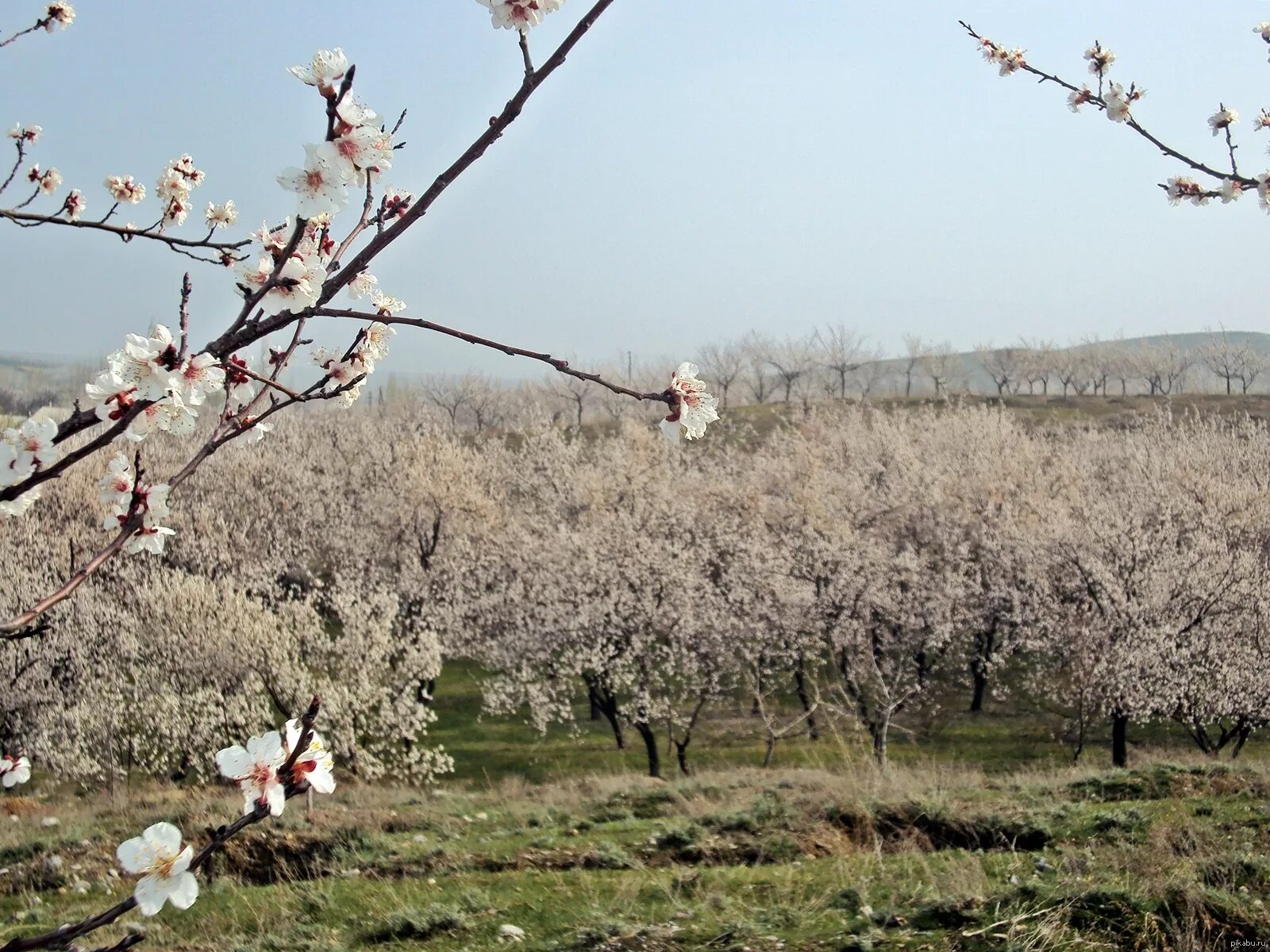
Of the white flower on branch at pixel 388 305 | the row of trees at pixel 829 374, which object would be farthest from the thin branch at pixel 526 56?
the row of trees at pixel 829 374

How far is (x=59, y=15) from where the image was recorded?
5000 mm

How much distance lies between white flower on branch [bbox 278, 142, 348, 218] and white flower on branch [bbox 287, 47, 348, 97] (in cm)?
10

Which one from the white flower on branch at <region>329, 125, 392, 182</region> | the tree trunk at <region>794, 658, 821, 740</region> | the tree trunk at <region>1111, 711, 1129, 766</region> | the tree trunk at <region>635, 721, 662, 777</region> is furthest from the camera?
the tree trunk at <region>794, 658, 821, 740</region>

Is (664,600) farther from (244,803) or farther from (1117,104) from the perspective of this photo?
(244,803)

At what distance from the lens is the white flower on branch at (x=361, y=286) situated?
9.44ft

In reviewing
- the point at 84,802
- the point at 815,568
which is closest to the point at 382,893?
the point at 84,802

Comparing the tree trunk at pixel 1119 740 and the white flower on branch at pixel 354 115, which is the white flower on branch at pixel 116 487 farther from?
the tree trunk at pixel 1119 740

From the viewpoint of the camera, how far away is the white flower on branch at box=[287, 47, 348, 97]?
1.70 meters

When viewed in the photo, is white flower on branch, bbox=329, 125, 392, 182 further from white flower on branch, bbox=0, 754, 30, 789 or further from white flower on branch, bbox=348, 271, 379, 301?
white flower on branch, bbox=0, 754, 30, 789

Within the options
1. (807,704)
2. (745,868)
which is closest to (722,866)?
(745,868)

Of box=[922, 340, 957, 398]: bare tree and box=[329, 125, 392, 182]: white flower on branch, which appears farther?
box=[922, 340, 957, 398]: bare tree

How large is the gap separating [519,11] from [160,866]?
5.90 ft

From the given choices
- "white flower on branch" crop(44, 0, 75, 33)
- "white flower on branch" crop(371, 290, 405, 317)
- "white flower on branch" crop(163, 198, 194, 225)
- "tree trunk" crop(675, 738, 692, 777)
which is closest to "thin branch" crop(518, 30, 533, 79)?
"white flower on branch" crop(371, 290, 405, 317)

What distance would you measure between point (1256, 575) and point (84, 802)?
28346mm
